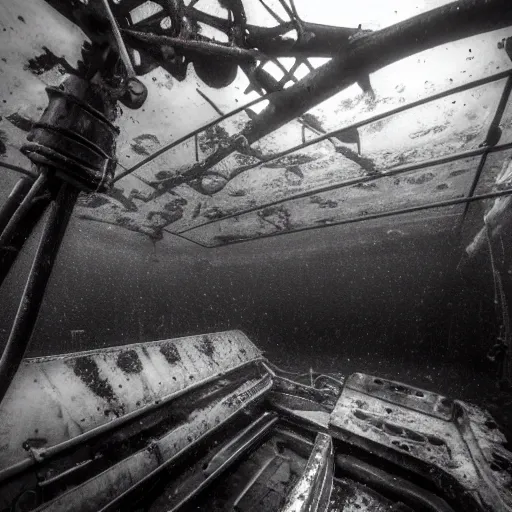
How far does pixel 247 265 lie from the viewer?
6.71 metres

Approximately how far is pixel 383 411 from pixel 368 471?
0.54 m

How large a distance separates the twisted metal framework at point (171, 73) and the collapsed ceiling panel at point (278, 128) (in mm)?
51

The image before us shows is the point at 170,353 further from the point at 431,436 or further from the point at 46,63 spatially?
the point at 46,63

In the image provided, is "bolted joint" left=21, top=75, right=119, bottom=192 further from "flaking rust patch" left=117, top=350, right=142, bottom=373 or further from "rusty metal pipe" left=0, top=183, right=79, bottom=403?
"flaking rust patch" left=117, top=350, right=142, bottom=373

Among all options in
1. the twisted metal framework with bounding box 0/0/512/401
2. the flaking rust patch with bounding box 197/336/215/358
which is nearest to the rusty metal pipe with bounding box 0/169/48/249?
the twisted metal framework with bounding box 0/0/512/401

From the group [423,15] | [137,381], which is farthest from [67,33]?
[137,381]

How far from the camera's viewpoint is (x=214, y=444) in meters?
2.24

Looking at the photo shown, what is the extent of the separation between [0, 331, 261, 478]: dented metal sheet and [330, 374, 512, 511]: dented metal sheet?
1.44 metres

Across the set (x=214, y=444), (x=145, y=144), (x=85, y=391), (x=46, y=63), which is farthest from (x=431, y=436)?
(x=46, y=63)

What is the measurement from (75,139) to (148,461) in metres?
2.00

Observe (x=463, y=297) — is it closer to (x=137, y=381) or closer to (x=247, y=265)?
(x=247, y=265)

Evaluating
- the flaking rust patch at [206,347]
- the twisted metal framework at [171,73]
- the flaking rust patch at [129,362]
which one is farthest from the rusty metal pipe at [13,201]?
the flaking rust patch at [206,347]

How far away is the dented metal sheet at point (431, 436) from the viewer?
5.40 ft

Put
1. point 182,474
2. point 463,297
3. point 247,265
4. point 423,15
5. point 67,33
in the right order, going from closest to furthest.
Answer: point 423,15 < point 67,33 < point 182,474 < point 463,297 < point 247,265
